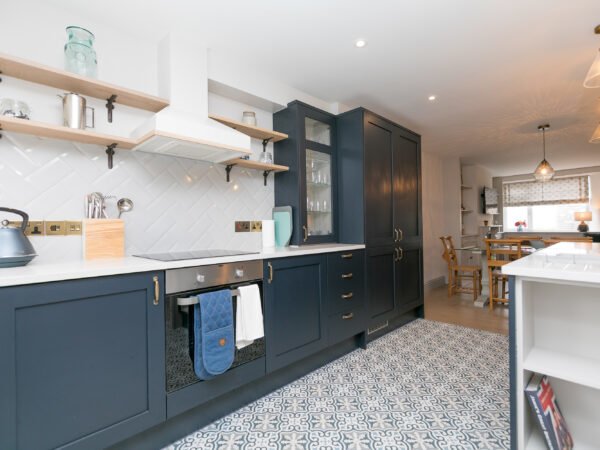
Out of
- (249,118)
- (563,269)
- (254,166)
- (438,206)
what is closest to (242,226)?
(254,166)

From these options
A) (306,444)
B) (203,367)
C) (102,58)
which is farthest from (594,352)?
(102,58)

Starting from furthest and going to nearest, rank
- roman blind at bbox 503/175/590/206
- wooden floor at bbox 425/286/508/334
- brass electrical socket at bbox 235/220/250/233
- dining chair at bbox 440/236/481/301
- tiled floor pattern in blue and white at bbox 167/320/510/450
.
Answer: roman blind at bbox 503/175/590/206 < dining chair at bbox 440/236/481/301 < wooden floor at bbox 425/286/508/334 < brass electrical socket at bbox 235/220/250/233 < tiled floor pattern in blue and white at bbox 167/320/510/450

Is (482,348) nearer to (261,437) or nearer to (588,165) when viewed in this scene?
(261,437)

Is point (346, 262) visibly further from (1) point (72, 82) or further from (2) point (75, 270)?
(1) point (72, 82)

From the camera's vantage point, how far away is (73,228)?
178cm

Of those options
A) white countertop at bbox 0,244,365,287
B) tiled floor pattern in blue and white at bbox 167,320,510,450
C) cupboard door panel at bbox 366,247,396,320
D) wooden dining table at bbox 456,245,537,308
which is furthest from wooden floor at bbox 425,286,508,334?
white countertop at bbox 0,244,365,287

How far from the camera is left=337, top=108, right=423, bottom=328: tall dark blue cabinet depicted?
289cm

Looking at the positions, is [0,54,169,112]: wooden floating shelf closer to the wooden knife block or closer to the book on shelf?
the wooden knife block

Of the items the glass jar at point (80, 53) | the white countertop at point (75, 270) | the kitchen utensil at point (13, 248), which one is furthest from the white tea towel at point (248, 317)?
the glass jar at point (80, 53)

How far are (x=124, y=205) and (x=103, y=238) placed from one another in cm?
26

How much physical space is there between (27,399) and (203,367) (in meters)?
0.72

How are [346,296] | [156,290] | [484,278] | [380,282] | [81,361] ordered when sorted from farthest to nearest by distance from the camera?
[484,278]
[380,282]
[346,296]
[156,290]
[81,361]

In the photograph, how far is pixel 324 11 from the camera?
6.19 ft

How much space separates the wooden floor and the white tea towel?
2600mm
